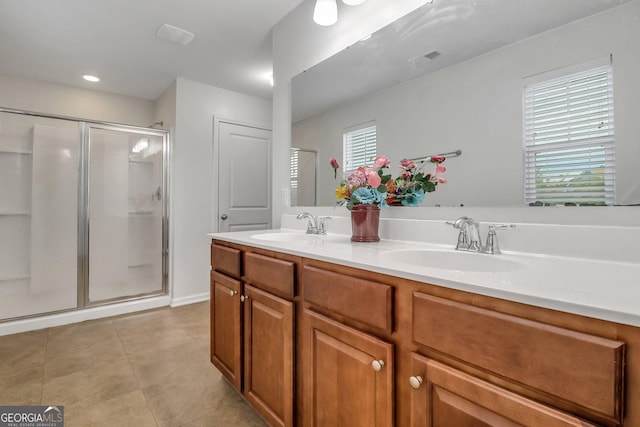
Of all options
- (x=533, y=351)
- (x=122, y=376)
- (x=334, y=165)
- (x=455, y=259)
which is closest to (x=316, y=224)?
(x=334, y=165)

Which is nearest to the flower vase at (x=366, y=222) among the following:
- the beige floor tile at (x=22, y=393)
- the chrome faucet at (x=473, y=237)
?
the chrome faucet at (x=473, y=237)

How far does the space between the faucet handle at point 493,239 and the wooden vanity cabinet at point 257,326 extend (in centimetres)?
69

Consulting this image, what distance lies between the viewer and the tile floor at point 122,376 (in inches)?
59.7

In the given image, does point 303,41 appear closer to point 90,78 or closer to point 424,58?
point 424,58

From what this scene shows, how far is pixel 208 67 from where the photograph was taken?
2955 millimetres

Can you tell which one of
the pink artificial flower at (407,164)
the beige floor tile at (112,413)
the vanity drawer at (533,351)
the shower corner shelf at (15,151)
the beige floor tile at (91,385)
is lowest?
the beige floor tile at (112,413)

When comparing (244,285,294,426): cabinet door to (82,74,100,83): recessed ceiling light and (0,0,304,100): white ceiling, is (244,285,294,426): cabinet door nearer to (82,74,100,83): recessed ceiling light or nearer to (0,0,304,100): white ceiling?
(0,0,304,100): white ceiling

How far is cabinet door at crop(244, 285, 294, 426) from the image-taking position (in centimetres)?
116

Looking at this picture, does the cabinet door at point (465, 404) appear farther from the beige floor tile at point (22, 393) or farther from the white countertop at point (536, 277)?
the beige floor tile at point (22, 393)

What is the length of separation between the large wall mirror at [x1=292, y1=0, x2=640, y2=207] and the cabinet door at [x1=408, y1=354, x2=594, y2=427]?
28.4 inches

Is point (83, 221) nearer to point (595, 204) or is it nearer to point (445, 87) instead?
point (445, 87)

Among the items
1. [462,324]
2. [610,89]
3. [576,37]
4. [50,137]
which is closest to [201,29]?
[50,137]

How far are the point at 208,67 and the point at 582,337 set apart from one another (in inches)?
130

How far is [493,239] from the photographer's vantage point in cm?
107
